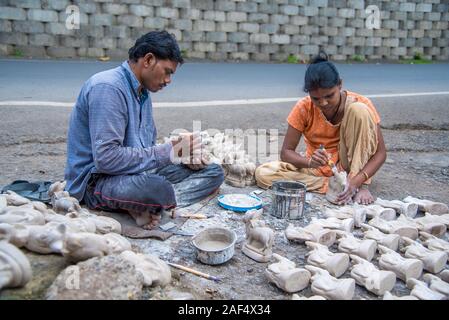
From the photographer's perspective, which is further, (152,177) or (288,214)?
(288,214)

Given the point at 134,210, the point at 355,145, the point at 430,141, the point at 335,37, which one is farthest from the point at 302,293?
the point at 335,37

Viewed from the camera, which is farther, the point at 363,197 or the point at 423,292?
the point at 363,197

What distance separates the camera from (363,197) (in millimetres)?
3449

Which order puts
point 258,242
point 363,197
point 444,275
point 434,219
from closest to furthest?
point 444,275 → point 258,242 → point 434,219 → point 363,197

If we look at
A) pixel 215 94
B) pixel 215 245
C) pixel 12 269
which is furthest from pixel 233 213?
pixel 215 94

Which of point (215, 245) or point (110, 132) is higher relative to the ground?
point (110, 132)

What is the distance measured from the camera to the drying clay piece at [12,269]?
1642 mm

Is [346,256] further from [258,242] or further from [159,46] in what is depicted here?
[159,46]

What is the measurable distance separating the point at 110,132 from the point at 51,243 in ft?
2.83

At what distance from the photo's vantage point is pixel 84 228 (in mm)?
2158

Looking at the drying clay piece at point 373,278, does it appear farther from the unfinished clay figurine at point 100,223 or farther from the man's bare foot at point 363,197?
the unfinished clay figurine at point 100,223

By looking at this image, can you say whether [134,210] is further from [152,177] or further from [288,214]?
[288,214]

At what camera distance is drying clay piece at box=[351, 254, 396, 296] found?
7.25ft

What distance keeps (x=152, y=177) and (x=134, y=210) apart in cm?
26
